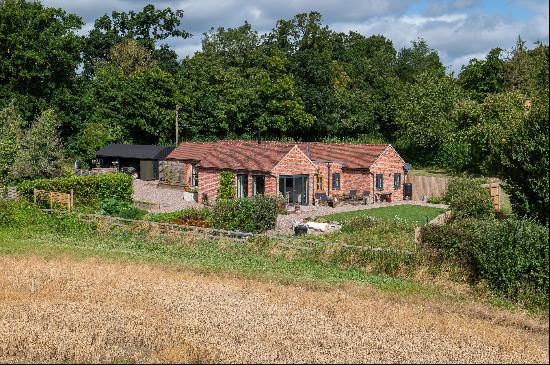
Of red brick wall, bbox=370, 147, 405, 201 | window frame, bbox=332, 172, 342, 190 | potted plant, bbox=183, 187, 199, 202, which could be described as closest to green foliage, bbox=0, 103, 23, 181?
potted plant, bbox=183, 187, 199, 202

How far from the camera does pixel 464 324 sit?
57.2 feet

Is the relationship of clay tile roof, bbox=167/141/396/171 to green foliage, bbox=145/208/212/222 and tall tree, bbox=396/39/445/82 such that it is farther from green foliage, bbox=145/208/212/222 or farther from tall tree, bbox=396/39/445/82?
tall tree, bbox=396/39/445/82

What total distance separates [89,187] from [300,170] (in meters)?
13.2

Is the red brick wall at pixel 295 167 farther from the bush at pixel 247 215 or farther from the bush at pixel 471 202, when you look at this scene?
the bush at pixel 471 202

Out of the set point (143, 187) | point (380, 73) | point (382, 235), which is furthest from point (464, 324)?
point (380, 73)

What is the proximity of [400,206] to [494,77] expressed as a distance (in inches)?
1110

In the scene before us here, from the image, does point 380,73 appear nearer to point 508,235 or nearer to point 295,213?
point 295,213

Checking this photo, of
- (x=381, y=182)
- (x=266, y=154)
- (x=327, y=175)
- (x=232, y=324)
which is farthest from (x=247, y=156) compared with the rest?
(x=232, y=324)

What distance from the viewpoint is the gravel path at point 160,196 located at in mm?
41688

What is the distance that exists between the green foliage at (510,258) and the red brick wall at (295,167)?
769 inches

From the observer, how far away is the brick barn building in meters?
42.1

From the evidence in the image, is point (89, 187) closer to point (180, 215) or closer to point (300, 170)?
point (180, 215)

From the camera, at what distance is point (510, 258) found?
20.6 metres

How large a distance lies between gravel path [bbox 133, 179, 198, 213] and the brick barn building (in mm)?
1506
